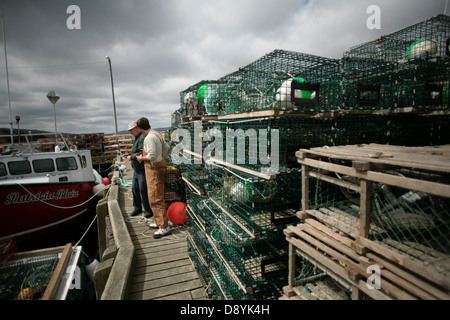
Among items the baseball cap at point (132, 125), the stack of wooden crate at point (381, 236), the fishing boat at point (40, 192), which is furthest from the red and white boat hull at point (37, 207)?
the stack of wooden crate at point (381, 236)

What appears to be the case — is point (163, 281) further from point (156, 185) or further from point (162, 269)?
point (156, 185)

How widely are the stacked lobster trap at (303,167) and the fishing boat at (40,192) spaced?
15.3ft

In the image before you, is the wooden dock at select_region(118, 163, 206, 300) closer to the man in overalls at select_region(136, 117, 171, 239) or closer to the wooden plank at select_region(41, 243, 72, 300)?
the man in overalls at select_region(136, 117, 171, 239)

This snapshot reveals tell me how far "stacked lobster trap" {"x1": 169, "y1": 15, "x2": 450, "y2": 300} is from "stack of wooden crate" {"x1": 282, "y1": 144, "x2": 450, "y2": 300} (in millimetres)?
13

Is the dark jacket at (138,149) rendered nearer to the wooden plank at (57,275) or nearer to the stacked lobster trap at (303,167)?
the stacked lobster trap at (303,167)

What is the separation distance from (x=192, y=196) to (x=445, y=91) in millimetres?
4213

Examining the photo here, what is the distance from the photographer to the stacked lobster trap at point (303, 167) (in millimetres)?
1546

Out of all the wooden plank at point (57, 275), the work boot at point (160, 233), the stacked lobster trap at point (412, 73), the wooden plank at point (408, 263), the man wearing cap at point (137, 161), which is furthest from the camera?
the man wearing cap at point (137, 161)

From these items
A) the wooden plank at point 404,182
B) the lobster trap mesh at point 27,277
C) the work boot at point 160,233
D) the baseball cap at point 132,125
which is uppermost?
the baseball cap at point 132,125

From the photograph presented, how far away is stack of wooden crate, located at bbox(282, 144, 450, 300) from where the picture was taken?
1032 mm

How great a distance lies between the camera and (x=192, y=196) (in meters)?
3.82
